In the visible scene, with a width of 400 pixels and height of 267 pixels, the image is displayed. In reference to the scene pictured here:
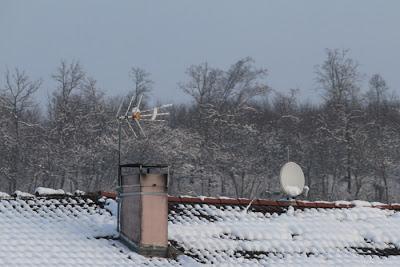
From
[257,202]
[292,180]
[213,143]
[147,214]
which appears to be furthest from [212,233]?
[213,143]

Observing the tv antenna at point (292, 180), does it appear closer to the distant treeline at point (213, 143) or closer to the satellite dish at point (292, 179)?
the satellite dish at point (292, 179)

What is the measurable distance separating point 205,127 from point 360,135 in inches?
454

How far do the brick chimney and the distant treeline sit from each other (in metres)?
38.8

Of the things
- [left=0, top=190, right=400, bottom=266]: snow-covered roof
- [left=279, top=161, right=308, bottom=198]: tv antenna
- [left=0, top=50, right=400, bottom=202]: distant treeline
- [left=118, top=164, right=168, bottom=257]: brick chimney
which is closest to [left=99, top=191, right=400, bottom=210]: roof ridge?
[left=0, top=190, right=400, bottom=266]: snow-covered roof

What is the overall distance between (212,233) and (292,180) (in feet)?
14.6

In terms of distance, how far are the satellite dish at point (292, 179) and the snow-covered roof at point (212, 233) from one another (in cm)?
65

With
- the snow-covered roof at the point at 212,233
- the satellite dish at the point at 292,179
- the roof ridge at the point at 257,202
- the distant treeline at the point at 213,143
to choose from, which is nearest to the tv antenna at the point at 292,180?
the satellite dish at the point at 292,179

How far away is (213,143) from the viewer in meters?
58.3

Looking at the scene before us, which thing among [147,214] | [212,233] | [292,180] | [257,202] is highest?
[292,180]

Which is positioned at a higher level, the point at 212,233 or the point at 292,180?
the point at 292,180

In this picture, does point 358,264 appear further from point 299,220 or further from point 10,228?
point 10,228

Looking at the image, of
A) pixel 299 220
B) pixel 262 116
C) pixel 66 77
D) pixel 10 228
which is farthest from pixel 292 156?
pixel 10 228

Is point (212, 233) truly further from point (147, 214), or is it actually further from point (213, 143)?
point (213, 143)

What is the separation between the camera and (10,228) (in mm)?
14523
